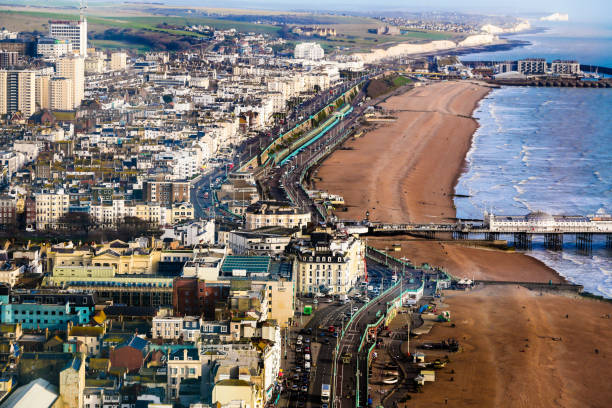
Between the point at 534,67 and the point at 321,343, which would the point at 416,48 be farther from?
the point at 321,343

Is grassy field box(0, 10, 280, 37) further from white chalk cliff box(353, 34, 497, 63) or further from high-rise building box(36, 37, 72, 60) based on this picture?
white chalk cliff box(353, 34, 497, 63)

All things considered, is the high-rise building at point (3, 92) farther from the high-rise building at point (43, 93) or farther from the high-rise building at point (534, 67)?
the high-rise building at point (534, 67)

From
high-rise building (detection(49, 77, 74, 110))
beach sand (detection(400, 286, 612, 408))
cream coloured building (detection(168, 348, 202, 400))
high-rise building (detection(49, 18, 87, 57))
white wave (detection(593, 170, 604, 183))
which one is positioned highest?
high-rise building (detection(49, 18, 87, 57))

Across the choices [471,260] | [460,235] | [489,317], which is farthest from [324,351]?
[460,235]

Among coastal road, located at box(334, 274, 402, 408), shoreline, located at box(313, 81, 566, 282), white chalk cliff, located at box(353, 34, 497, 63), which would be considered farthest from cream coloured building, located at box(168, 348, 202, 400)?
white chalk cliff, located at box(353, 34, 497, 63)

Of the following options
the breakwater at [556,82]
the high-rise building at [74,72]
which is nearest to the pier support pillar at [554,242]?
the high-rise building at [74,72]
